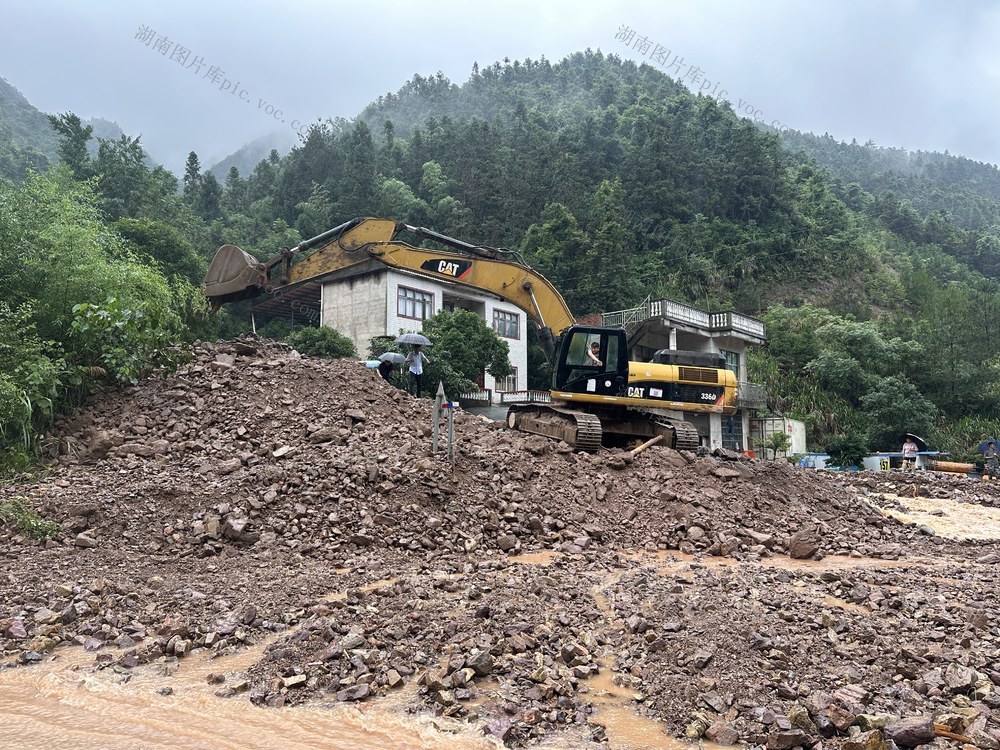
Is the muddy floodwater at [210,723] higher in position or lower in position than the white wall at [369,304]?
lower

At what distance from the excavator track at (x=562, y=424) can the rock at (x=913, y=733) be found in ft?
26.6

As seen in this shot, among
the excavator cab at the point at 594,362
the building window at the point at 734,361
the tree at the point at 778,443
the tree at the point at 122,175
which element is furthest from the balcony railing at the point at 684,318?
the tree at the point at 122,175

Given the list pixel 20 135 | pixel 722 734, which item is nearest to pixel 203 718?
pixel 722 734

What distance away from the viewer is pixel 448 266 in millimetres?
15609

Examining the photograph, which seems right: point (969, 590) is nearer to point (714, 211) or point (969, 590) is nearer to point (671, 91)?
point (714, 211)

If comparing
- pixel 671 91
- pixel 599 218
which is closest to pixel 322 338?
pixel 599 218

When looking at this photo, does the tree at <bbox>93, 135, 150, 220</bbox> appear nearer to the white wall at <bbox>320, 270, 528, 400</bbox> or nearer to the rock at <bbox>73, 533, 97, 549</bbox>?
the white wall at <bbox>320, 270, 528, 400</bbox>

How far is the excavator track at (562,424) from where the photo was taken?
12.2m

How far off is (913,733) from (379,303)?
2488 cm

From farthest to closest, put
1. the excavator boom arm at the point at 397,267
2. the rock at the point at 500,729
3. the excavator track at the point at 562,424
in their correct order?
the excavator boom arm at the point at 397,267, the excavator track at the point at 562,424, the rock at the point at 500,729

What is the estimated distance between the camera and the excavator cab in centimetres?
1317

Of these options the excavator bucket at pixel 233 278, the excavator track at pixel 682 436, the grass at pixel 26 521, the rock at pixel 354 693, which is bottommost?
the rock at pixel 354 693

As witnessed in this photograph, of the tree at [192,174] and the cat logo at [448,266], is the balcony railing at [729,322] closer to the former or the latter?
the cat logo at [448,266]

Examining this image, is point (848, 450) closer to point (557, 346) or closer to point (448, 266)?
point (557, 346)
